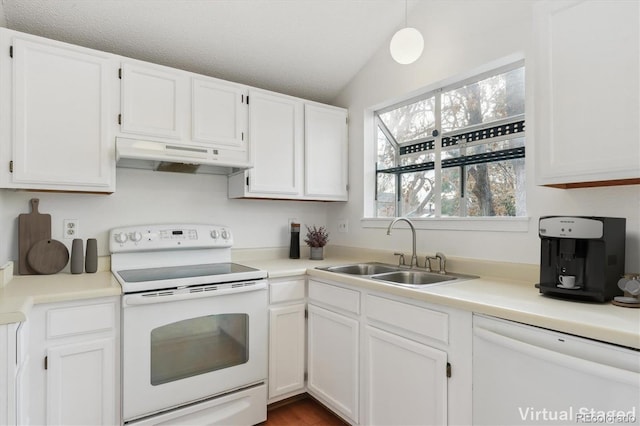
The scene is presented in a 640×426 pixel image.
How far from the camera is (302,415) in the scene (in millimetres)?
2295

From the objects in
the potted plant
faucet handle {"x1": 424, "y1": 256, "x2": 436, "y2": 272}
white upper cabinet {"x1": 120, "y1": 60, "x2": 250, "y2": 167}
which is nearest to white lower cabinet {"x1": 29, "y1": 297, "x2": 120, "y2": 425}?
white upper cabinet {"x1": 120, "y1": 60, "x2": 250, "y2": 167}

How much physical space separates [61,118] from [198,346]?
143cm

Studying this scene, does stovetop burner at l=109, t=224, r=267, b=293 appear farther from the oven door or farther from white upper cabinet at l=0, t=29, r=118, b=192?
white upper cabinet at l=0, t=29, r=118, b=192

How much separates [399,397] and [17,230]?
2.27m

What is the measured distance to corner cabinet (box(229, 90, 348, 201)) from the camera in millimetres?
2602

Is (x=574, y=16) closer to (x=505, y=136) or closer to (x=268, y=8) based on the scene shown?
(x=505, y=136)

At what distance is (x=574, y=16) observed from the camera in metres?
1.44

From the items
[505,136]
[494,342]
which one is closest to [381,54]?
[505,136]

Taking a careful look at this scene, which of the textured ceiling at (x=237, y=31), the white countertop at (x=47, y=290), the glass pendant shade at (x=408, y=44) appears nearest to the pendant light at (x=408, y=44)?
the glass pendant shade at (x=408, y=44)

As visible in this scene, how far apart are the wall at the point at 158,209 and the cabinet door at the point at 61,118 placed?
33cm

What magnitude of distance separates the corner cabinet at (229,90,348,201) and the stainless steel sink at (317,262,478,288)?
67cm

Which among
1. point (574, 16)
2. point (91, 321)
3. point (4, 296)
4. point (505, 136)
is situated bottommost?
point (91, 321)

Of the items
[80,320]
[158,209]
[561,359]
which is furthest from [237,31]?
[561,359]

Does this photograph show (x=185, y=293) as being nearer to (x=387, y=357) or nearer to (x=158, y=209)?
(x=158, y=209)
